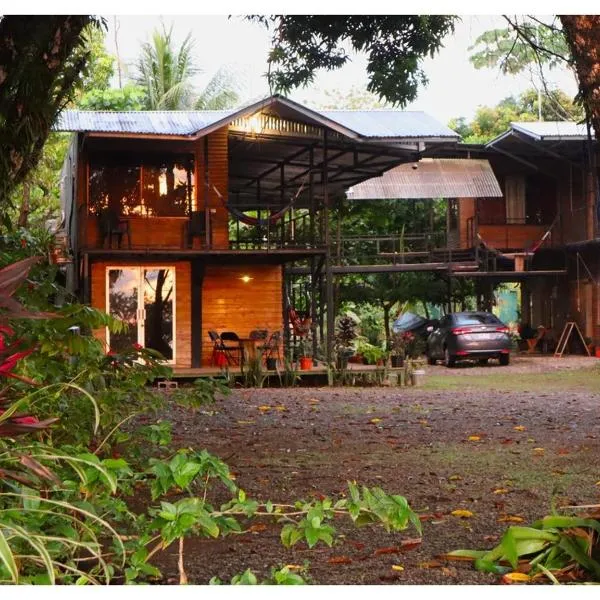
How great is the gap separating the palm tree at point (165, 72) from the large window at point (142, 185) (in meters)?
16.3

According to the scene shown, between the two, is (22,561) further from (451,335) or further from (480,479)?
(451,335)

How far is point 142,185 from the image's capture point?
57.0 feet

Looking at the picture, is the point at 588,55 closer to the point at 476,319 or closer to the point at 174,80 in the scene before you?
the point at 476,319

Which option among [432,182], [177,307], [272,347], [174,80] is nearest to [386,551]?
[272,347]

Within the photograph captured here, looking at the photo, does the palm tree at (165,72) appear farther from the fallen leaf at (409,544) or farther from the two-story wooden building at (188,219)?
the fallen leaf at (409,544)

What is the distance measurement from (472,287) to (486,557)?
23922 mm

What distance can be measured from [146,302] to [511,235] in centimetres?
1156

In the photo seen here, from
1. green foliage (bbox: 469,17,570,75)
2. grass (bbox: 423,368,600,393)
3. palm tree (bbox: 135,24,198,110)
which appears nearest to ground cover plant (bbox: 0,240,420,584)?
→ green foliage (bbox: 469,17,570,75)

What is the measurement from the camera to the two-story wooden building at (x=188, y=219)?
16.5m

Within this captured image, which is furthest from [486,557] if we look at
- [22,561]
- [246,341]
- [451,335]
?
[451,335]

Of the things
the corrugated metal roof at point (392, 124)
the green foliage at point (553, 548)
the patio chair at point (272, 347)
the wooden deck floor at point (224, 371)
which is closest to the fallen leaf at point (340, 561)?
the green foliage at point (553, 548)

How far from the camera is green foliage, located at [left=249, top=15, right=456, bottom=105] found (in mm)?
10367

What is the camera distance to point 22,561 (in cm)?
322

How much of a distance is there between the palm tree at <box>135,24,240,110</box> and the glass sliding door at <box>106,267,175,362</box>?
16.8m
